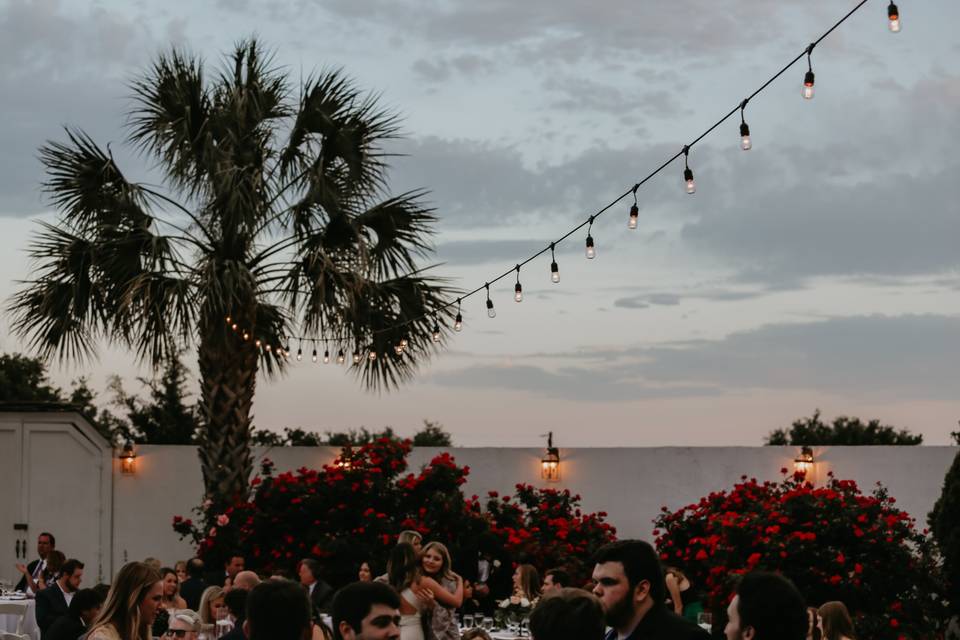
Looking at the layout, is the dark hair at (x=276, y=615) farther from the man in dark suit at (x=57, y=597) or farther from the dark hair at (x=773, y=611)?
the man in dark suit at (x=57, y=597)

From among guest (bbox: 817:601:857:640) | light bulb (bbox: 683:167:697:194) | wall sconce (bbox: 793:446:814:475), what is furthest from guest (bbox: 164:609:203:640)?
wall sconce (bbox: 793:446:814:475)

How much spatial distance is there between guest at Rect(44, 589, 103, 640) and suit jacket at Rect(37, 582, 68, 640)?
10.1ft

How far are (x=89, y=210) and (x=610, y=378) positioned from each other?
9.38 metres

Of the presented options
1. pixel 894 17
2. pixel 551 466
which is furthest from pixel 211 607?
pixel 551 466

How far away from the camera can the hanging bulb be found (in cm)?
696

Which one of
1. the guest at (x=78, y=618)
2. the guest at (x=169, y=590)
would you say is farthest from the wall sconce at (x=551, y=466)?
the guest at (x=78, y=618)

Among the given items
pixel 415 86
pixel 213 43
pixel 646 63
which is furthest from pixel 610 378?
pixel 646 63

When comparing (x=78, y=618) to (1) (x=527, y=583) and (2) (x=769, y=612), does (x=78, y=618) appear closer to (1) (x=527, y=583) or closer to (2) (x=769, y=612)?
(2) (x=769, y=612)

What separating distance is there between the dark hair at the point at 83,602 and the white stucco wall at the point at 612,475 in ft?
37.7

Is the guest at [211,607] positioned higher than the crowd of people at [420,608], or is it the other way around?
the crowd of people at [420,608]

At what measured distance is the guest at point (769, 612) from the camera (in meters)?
4.41

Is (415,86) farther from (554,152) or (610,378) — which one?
(610,378)

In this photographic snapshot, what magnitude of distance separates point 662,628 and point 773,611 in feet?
2.28

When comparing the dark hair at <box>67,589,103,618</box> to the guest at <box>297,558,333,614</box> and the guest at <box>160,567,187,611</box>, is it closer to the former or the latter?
the guest at <box>297,558,333,614</box>
